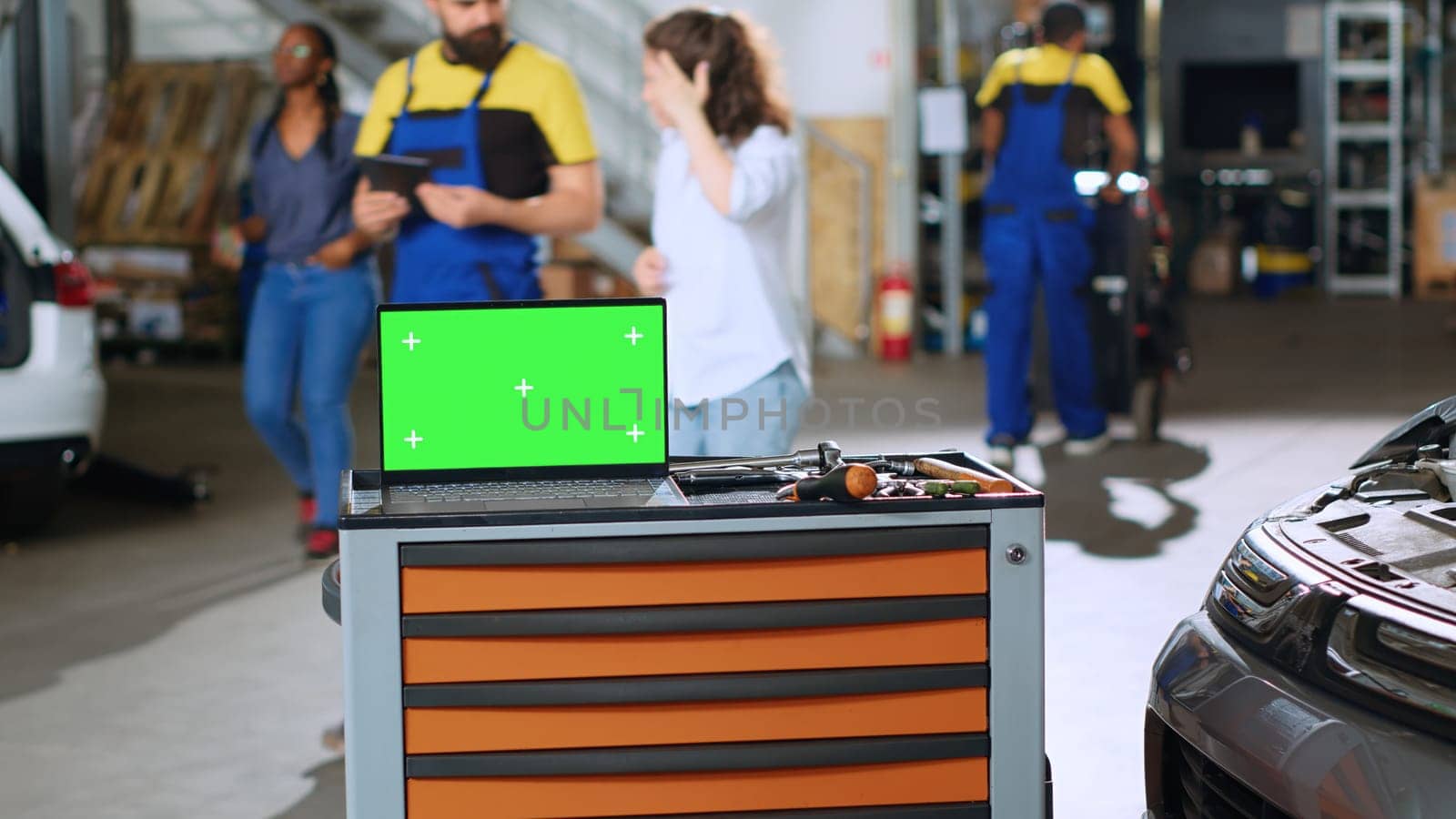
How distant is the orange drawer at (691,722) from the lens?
1865 mm

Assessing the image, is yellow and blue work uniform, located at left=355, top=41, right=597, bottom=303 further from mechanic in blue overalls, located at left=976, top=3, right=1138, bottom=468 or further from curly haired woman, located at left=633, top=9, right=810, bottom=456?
mechanic in blue overalls, located at left=976, top=3, right=1138, bottom=468

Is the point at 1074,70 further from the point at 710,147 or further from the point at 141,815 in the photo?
the point at 141,815

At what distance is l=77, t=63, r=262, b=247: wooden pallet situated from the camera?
11727mm

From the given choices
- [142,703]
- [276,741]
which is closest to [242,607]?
[142,703]

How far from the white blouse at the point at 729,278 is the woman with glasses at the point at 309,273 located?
1.64 metres

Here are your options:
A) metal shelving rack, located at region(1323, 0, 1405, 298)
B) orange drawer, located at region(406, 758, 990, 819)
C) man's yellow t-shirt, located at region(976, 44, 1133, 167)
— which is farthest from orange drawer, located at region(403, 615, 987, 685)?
metal shelving rack, located at region(1323, 0, 1405, 298)

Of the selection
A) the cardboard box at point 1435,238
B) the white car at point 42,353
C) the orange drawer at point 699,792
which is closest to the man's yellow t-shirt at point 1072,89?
the white car at point 42,353

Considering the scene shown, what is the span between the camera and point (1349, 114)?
16.1 metres

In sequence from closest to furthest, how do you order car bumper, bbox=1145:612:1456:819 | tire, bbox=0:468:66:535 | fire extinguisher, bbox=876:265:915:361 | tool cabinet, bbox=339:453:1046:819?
car bumper, bbox=1145:612:1456:819, tool cabinet, bbox=339:453:1046:819, tire, bbox=0:468:66:535, fire extinguisher, bbox=876:265:915:361

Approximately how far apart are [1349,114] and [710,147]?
47.7 feet

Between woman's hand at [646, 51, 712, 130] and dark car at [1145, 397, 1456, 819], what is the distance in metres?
1.38

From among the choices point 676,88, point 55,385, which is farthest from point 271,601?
point 676,88

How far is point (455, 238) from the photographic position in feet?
12.5

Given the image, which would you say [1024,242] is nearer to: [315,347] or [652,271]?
[315,347]
